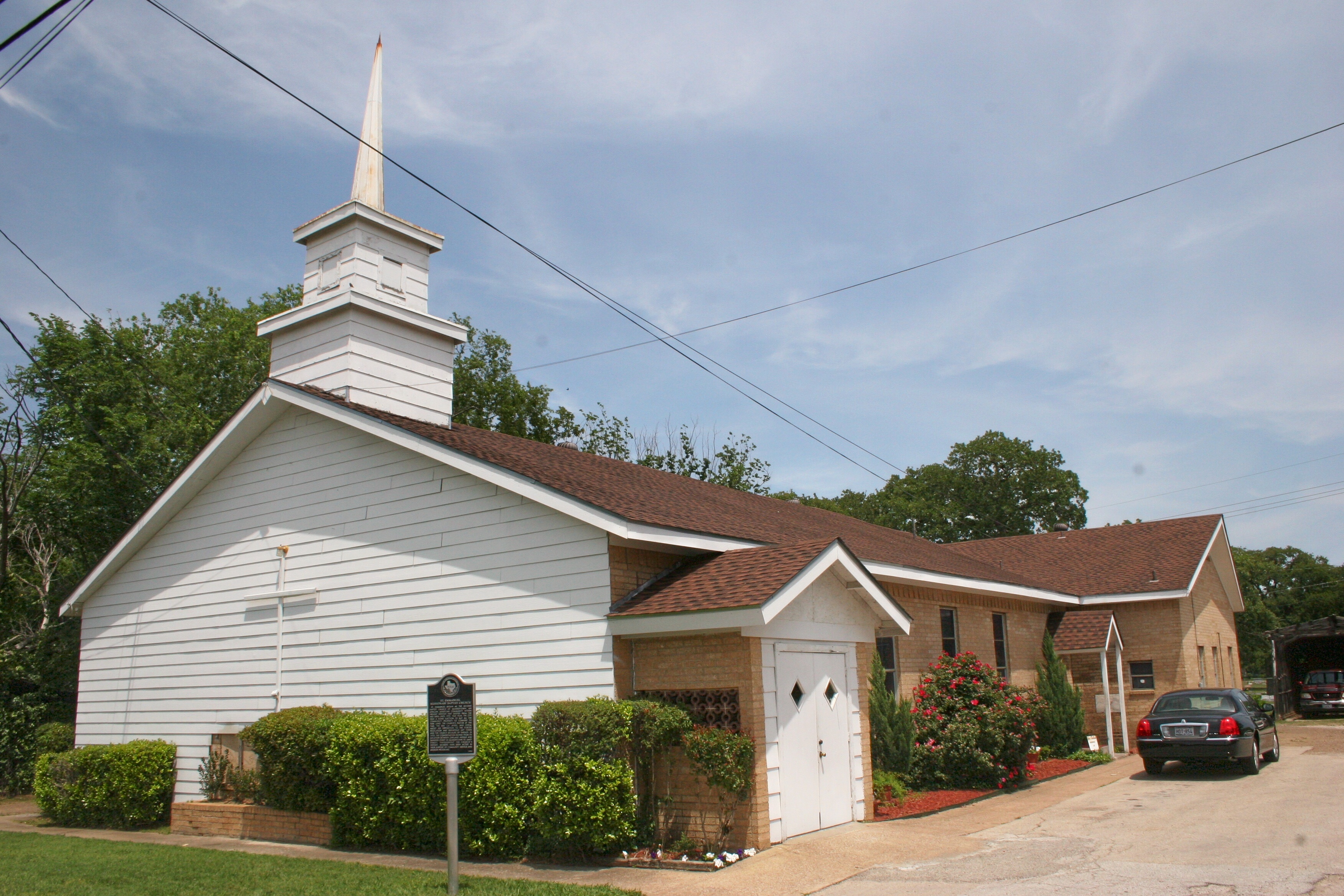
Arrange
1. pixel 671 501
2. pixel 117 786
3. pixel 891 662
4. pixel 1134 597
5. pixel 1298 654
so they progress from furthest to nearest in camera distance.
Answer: pixel 1298 654, pixel 1134 597, pixel 891 662, pixel 117 786, pixel 671 501

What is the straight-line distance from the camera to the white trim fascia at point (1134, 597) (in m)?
23.2

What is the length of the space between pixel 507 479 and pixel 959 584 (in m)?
9.51

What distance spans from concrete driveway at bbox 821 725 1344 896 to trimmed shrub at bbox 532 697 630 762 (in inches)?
106

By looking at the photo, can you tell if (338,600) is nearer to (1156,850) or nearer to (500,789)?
(500,789)

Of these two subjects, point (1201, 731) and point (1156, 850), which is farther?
point (1201, 731)

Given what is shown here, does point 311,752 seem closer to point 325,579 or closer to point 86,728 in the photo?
point 325,579

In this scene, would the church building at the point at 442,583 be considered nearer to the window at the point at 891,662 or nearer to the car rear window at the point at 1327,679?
the window at the point at 891,662

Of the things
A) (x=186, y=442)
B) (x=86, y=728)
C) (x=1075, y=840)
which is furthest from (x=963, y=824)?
(x=186, y=442)

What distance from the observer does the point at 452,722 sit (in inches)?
384

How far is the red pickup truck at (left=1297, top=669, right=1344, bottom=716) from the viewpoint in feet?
110

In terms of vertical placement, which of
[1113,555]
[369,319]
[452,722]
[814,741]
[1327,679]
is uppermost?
[369,319]

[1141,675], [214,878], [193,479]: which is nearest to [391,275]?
[193,479]

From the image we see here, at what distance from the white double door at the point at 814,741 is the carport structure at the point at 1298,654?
25.4 m

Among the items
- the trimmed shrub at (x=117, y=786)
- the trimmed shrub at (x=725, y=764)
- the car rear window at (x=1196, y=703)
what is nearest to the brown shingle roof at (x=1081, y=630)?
the car rear window at (x=1196, y=703)
